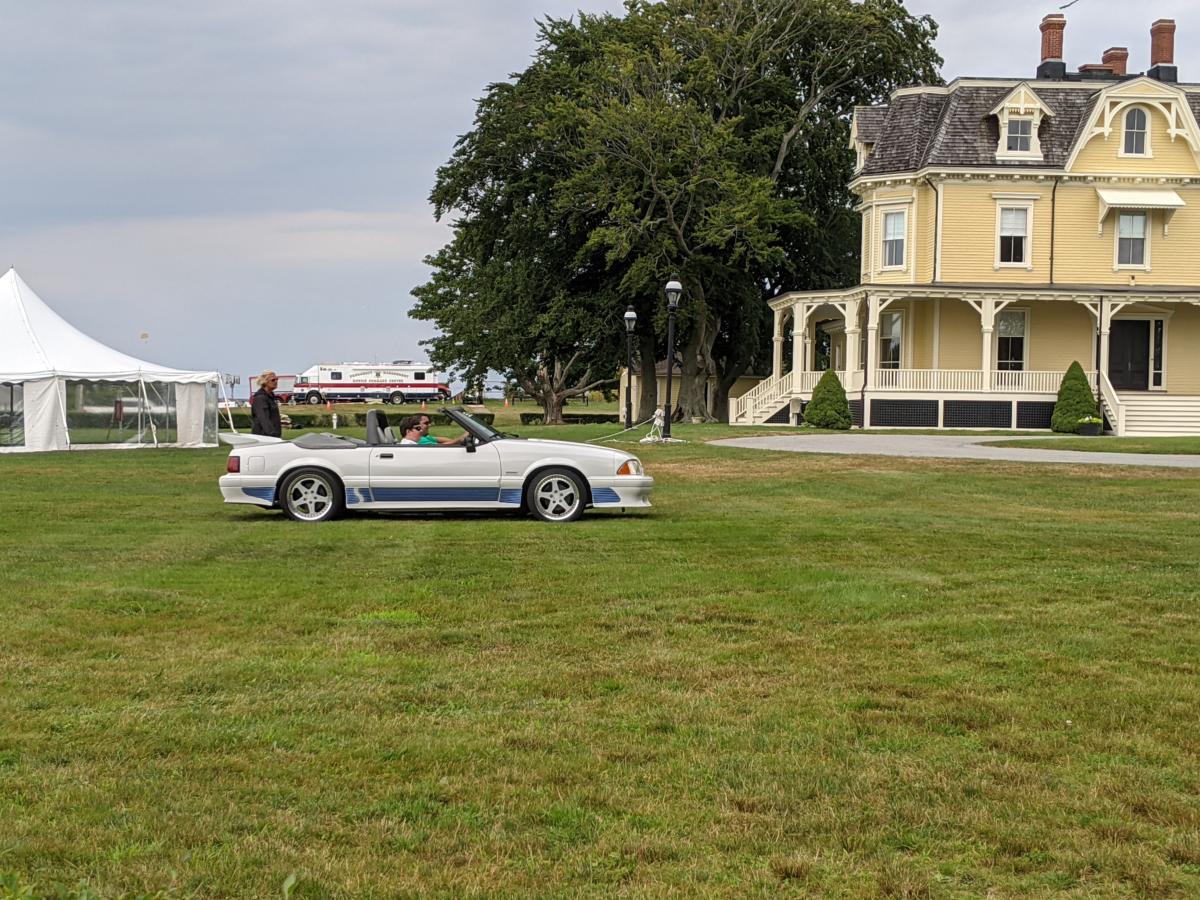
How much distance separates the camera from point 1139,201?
39.2 metres

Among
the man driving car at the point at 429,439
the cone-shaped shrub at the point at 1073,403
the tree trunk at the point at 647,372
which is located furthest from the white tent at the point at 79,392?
the cone-shaped shrub at the point at 1073,403

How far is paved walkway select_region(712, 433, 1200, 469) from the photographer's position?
23.6m

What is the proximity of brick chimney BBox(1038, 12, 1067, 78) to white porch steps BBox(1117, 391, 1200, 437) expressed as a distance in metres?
11.6

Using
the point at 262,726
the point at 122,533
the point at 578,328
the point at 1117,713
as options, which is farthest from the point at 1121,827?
the point at 578,328

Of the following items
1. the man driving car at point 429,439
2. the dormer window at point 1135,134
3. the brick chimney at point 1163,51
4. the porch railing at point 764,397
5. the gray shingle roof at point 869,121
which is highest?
the brick chimney at point 1163,51

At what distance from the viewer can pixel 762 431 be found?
35562 millimetres

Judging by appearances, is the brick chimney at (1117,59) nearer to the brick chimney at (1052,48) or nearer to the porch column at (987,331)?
the brick chimney at (1052,48)

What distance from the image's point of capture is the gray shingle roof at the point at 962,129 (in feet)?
131

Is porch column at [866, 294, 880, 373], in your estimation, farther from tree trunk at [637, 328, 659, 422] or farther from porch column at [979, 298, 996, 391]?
tree trunk at [637, 328, 659, 422]

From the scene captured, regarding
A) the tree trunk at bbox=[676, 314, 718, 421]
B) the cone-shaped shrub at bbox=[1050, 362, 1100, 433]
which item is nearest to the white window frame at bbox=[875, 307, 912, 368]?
the cone-shaped shrub at bbox=[1050, 362, 1100, 433]

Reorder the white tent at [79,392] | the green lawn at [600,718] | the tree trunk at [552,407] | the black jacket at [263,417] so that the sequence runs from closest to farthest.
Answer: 1. the green lawn at [600,718]
2. the black jacket at [263,417]
3. the white tent at [79,392]
4. the tree trunk at [552,407]

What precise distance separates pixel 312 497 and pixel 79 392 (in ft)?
66.6

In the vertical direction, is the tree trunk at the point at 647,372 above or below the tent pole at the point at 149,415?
above

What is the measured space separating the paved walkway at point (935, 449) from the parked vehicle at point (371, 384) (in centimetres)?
6383
